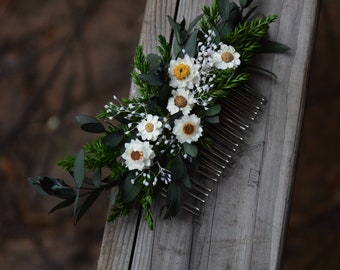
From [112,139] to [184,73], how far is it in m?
0.21

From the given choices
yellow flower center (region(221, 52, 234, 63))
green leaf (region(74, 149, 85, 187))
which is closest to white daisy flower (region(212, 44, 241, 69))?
yellow flower center (region(221, 52, 234, 63))

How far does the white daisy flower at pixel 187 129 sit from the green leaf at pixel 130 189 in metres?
0.13

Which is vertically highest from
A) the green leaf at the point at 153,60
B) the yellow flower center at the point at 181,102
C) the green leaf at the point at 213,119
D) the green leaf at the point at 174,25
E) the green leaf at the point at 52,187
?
the green leaf at the point at 174,25

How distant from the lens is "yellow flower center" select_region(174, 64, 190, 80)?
136 cm

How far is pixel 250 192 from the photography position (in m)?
1.42

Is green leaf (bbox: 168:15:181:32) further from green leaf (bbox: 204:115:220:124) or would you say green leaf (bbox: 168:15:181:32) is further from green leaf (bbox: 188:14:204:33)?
green leaf (bbox: 204:115:220:124)

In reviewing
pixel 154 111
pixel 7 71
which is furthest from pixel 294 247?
pixel 7 71

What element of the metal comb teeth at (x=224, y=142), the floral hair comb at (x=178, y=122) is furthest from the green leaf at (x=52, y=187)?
the metal comb teeth at (x=224, y=142)

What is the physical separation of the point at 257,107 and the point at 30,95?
1.30 meters

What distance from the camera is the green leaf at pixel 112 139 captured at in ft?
4.38

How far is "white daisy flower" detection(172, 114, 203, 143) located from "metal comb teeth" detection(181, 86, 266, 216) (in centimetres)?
7

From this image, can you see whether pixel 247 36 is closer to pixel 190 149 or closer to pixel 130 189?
pixel 190 149

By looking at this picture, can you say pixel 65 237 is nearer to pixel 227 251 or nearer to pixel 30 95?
pixel 30 95

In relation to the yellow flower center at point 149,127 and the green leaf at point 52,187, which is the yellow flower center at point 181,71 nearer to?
the yellow flower center at point 149,127
